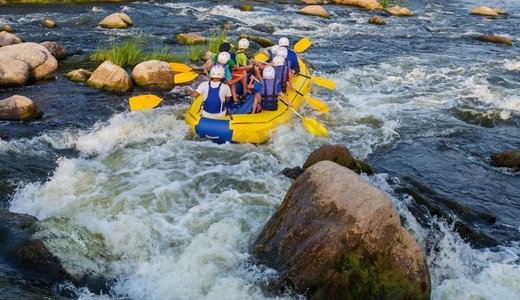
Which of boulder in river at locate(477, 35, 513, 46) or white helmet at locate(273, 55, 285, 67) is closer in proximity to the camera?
white helmet at locate(273, 55, 285, 67)

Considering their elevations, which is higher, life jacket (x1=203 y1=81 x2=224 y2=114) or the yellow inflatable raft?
life jacket (x1=203 y1=81 x2=224 y2=114)

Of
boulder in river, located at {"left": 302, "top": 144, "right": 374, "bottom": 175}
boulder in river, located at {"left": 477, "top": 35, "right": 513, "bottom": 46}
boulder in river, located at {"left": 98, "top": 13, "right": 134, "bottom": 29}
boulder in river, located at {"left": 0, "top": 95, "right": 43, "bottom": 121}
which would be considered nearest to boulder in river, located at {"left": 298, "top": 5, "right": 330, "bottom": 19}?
boulder in river, located at {"left": 477, "top": 35, "right": 513, "bottom": 46}

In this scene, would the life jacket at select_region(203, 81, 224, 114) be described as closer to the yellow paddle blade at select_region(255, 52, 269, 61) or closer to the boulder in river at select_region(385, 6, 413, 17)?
the yellow paddle blade at select_region(255, 52, 269, 61)

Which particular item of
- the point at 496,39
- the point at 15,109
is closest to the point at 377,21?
the point at 496,39

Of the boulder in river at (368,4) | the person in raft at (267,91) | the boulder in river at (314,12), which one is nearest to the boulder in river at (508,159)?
the person in raft at (267,91)

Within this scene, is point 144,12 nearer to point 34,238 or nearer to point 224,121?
point 224,121

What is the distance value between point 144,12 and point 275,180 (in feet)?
42.1

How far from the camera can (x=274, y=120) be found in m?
8.36

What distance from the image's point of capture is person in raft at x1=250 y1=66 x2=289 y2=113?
8352 mm

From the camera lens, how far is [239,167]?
731cm

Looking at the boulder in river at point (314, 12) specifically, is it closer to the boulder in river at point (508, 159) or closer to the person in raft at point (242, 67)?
the person in raft at point (242, 67)

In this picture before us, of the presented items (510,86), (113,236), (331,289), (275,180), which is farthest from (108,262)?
(510,86)

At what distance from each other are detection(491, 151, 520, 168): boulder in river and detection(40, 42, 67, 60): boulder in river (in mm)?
9715

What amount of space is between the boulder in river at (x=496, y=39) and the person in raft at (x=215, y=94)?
1207 centimetres
